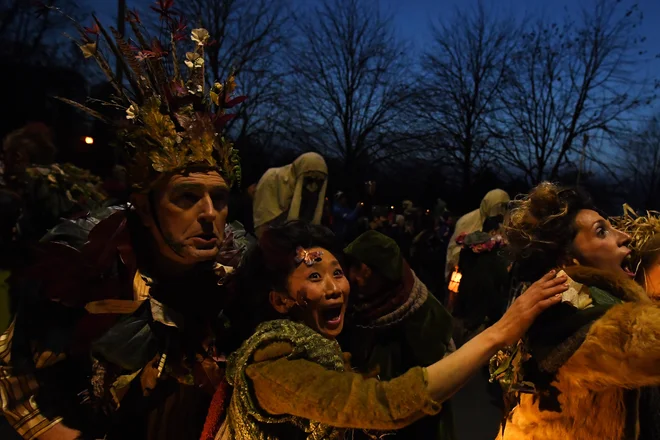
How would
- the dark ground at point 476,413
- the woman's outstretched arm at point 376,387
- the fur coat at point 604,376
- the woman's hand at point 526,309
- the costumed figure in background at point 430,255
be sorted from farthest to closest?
1. the costumed figure in background at point 430,255
2. the dark ground at point 476,413
3. the fur coat at point 604,376
4. the woman's hand at point 526,309
5. the woman's outstretched arm at point 376,387

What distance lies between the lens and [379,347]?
9.28 ft

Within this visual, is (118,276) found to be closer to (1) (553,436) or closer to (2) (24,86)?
(1) (553,436)

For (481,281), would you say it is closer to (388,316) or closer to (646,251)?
(646,251)

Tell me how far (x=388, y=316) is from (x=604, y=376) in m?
1.01

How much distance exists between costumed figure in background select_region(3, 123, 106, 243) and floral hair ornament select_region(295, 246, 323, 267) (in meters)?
3.00

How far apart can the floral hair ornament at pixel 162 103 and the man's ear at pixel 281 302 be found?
0.46 metres

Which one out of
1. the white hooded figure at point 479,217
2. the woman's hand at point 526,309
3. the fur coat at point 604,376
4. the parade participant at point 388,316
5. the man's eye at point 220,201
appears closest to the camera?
the woman's hand at point 526,309

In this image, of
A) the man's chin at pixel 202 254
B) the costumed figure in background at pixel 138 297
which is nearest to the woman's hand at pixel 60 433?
the costumed figure in background at pixel 138 297

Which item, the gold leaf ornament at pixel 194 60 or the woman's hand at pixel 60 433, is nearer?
the woman's hand at pixel 60 433

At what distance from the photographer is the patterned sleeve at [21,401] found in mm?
1953

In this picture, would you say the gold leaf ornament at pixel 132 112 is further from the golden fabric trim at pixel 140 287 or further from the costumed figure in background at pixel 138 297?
the golden fabric trim at pixel 140 287

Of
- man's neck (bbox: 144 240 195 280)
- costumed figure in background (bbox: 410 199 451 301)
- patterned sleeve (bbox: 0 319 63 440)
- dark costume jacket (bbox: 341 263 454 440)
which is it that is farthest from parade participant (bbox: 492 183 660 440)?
costumed figure in background (bbox: 410 199 451 301)

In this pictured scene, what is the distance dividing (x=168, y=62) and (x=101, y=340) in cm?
106

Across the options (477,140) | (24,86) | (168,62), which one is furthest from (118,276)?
(477,140)
